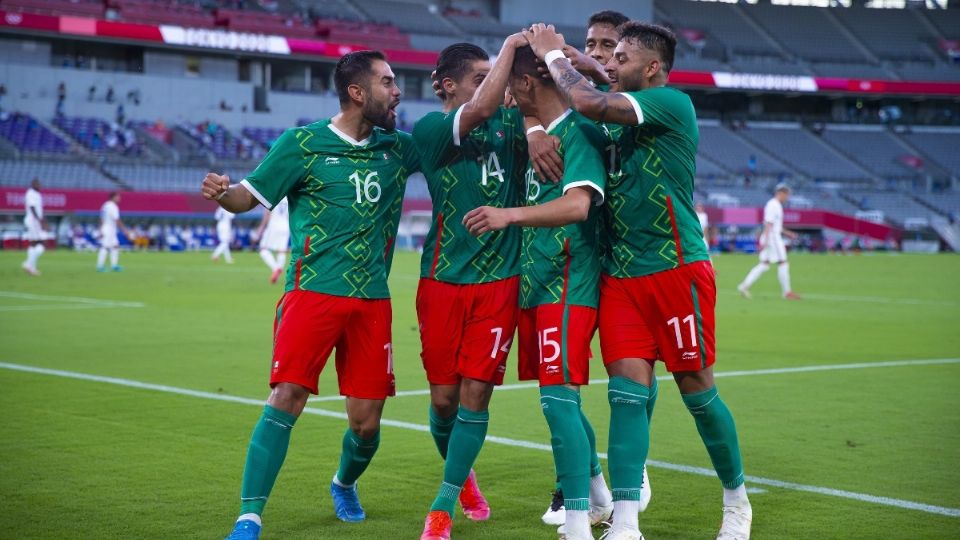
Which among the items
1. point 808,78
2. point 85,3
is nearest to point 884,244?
point 808,78

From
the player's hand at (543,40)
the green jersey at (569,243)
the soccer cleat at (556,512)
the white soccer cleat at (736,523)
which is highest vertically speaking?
the player's hand at (543,40)

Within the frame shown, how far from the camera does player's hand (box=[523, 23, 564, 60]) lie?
5609mm

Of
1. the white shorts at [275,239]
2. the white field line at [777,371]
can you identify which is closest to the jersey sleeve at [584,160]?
the white field line at [777,371]

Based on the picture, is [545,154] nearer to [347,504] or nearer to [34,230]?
[347,504]

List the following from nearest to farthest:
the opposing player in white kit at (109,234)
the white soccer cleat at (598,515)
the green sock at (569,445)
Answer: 1. the green sock at (569,445)
2. the white soccer cleat at (598,515)
3. the opposing player in white kit at (109,234)

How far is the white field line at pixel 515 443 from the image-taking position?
6159 mm

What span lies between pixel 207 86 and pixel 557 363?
54108 mm

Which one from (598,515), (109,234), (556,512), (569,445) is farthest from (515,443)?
(109,234)

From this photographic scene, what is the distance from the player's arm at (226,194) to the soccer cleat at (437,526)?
1720 mm

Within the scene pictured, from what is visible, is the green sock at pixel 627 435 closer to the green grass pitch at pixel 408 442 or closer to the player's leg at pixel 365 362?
the green grass pitch at pixel 408 442

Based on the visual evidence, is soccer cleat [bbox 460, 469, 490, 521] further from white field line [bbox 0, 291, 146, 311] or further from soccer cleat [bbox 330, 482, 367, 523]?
white field line [bbox 0, 291, 146, 311]

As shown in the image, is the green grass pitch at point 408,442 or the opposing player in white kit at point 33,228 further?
the opposing player in white kit at point 33,228

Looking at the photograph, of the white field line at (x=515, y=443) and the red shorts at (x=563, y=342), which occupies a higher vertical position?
the red shorts at (x=563, y=342)

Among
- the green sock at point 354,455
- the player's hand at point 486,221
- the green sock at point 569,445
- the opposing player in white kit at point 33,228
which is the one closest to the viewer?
the player's hand at point 486,221
